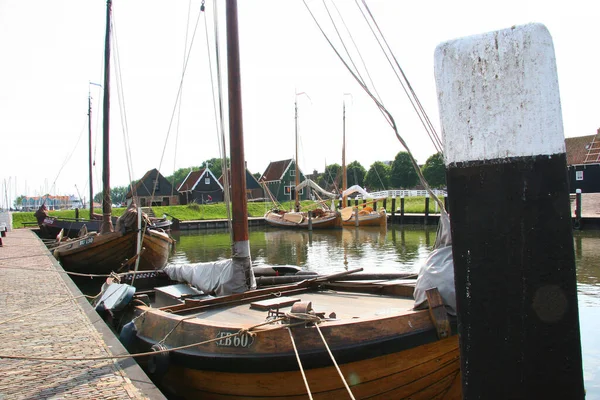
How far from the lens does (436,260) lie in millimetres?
4996

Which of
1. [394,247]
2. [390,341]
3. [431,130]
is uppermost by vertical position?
[431,130]

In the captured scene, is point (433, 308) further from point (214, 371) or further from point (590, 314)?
point (590, 314)

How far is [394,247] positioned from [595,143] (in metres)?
33.5

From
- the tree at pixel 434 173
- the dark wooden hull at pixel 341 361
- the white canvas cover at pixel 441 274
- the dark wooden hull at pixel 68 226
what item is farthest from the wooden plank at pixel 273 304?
the tree at pixel 434 173

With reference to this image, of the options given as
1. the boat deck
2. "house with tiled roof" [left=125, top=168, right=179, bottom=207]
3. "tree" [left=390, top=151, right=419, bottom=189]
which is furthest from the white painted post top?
"tree" [left=390, top=151, right=419, bottom=189]

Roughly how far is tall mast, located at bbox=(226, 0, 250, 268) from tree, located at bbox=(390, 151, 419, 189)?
66138mm

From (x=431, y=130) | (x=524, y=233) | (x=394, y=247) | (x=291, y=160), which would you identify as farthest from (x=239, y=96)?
(x=291, y=160)

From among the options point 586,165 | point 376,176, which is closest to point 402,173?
point 376,176

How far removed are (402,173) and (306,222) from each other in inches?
1370

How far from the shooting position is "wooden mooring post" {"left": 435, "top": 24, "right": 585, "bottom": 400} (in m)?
1.89

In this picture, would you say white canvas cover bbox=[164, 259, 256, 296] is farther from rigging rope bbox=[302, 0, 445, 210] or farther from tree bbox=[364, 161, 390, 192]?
tree bbox=[364, 161, 390, 192]

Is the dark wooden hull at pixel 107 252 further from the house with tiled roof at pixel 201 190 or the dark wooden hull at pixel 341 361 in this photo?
the house with tiled roof at pixel 201 190

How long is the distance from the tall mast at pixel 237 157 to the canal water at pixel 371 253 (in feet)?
18.8

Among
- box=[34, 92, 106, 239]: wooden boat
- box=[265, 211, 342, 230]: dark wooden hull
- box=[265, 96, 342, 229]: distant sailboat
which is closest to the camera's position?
box=[34, 92, 106, 239]: wooden boat
